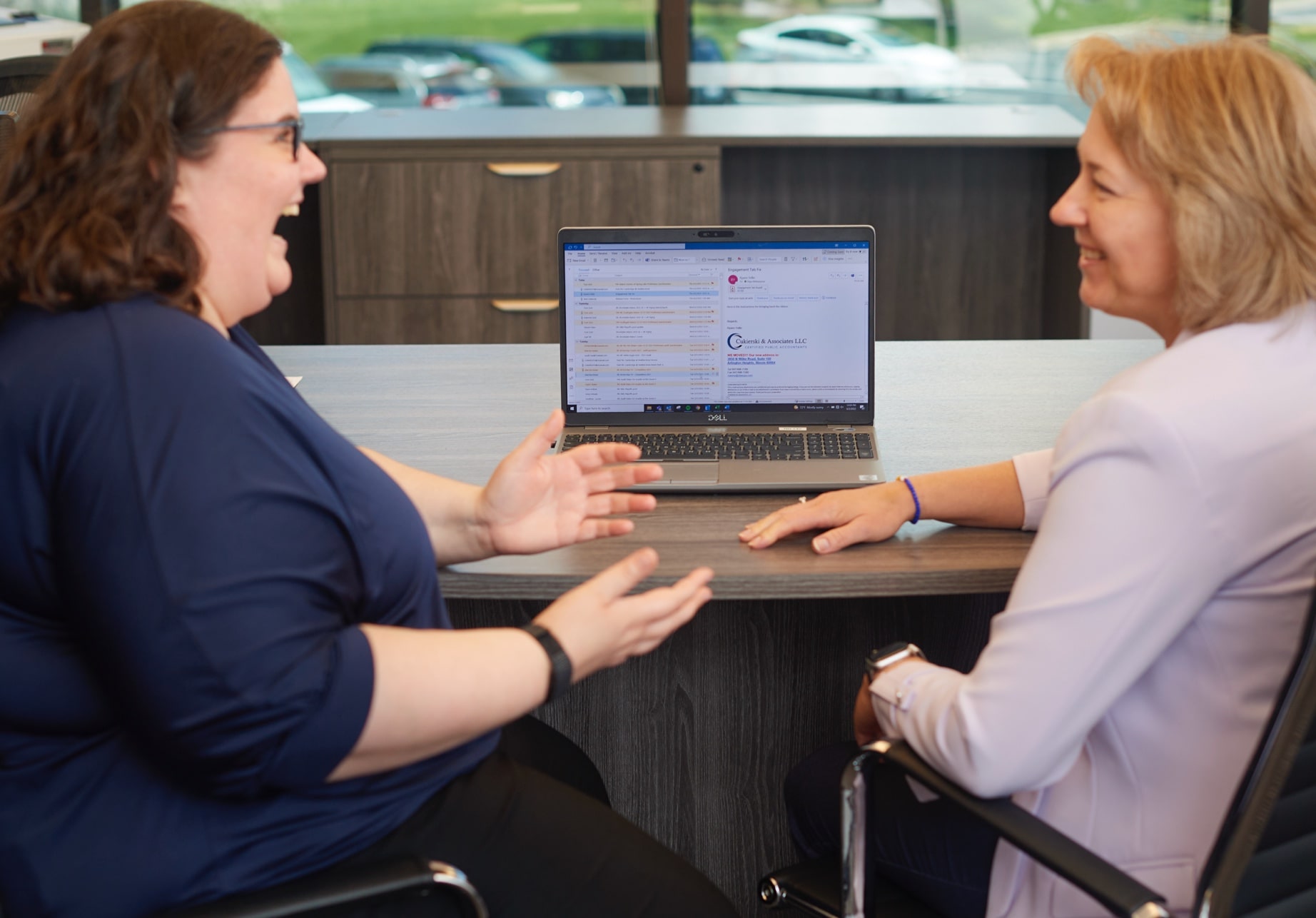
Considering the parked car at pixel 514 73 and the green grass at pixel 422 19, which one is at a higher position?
the green grass at pixel 422 19

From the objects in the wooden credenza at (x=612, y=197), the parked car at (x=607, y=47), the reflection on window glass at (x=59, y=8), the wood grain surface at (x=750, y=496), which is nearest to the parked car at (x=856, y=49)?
the parked car at (x=607, y=47)

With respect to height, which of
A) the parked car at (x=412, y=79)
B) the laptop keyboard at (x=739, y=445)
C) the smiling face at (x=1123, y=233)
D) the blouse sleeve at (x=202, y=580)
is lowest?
the laptop keyboard at (x=739, y=445)

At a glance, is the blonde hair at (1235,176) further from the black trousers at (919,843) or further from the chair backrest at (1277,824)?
the black trousers at (919,843)

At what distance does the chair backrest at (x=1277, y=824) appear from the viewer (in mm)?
925

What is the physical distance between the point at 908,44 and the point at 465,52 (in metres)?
1.44

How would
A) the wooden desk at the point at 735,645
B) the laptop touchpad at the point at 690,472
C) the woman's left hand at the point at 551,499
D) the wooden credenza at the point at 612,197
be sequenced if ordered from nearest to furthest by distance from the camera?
the woman's left hand at the point at 551,499 < the laptop touchpad at the point at 690,472 < the wooden desk at the point at 735,645 < the wooden credenza at the point at 612,197

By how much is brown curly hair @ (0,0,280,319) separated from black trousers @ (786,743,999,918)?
77cm

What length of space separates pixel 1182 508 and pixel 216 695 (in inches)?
29.7

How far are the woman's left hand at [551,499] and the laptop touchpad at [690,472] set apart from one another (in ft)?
0.32

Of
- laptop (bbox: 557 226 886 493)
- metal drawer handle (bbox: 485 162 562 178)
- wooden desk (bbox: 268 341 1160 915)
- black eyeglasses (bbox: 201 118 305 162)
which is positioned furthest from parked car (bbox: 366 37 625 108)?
black eyeglasses (bbox: 201 118 305 162)

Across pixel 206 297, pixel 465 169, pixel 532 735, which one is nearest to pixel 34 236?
pixel 206 297

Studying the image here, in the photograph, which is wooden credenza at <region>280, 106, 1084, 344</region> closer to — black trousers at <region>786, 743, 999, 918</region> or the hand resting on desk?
the hand resting on desk

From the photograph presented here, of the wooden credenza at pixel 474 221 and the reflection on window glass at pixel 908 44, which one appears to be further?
the reflection on window glass at pixel 908 44

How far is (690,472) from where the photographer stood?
5.24ft
